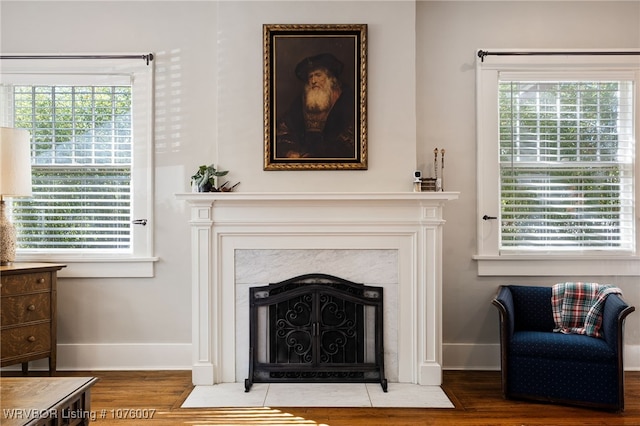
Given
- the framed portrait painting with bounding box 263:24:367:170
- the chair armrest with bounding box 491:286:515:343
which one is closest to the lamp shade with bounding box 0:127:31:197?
the framed portrait painting with bounding box 263:24:367:170

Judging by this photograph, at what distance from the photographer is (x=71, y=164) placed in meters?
3.93

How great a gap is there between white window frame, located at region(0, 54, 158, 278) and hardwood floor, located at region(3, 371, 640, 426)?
36.1 inches

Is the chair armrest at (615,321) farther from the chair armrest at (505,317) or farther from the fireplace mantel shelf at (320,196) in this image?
the fireplace mantel shelf at (320,196)

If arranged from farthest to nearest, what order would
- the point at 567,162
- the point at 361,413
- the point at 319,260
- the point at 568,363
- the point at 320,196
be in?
the point at 567,162 → the point at 319,260 → the point at 320,196 → the point at 568,363 → the point at 361,413

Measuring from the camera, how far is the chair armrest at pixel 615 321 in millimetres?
3051

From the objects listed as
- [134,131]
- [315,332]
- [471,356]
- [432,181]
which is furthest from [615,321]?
[134,131]

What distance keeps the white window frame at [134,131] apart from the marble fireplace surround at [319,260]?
2.01 feet

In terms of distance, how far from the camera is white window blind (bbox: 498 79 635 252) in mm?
3904

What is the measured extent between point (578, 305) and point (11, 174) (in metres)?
3.89

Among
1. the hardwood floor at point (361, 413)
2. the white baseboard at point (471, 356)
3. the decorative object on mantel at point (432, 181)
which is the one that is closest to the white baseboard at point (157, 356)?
the white baseboard at point (471, 356)

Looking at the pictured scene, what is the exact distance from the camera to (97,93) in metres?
3.95

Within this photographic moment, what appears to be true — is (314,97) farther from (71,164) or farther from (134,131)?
(71,164)

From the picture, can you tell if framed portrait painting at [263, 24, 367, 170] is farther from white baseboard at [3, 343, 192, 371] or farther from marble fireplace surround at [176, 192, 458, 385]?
white baseboard at [3, 343, 192, 371]

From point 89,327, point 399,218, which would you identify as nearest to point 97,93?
point 89,327
